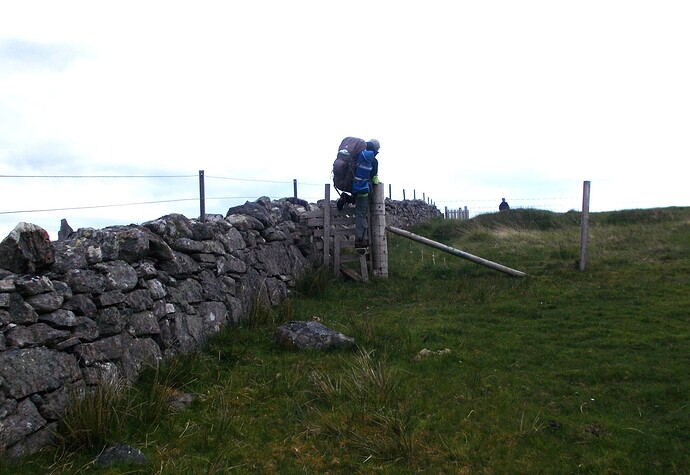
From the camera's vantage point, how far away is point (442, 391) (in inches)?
239

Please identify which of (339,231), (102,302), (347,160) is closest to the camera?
(102,302)

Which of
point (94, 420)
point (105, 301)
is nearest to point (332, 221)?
point (105, 301)

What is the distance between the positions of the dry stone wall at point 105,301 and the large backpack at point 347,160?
2.60 m

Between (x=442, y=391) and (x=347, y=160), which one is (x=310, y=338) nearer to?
(x=442, y=391)

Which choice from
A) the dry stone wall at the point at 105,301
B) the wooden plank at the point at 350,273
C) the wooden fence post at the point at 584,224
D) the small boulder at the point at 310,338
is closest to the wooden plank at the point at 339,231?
the wooden plank at the point at 350,273

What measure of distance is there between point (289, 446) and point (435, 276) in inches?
286

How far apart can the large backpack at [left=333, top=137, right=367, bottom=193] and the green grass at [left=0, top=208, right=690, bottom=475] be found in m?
2.09

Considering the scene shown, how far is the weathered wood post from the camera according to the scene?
11.9 meters

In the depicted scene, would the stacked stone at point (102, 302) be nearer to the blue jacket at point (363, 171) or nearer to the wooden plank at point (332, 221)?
the wooden plank at point (332, 221)

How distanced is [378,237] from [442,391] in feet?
19.9

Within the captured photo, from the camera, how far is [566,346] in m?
7.40

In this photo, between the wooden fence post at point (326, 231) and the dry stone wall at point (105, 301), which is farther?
the wooden fence post at point (326, 231)

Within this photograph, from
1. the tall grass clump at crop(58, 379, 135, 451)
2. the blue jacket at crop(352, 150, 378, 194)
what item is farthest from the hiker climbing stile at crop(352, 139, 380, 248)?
the tall grass clump at crop(58, 379, 135, 451)

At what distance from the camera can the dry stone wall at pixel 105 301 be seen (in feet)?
15.9
